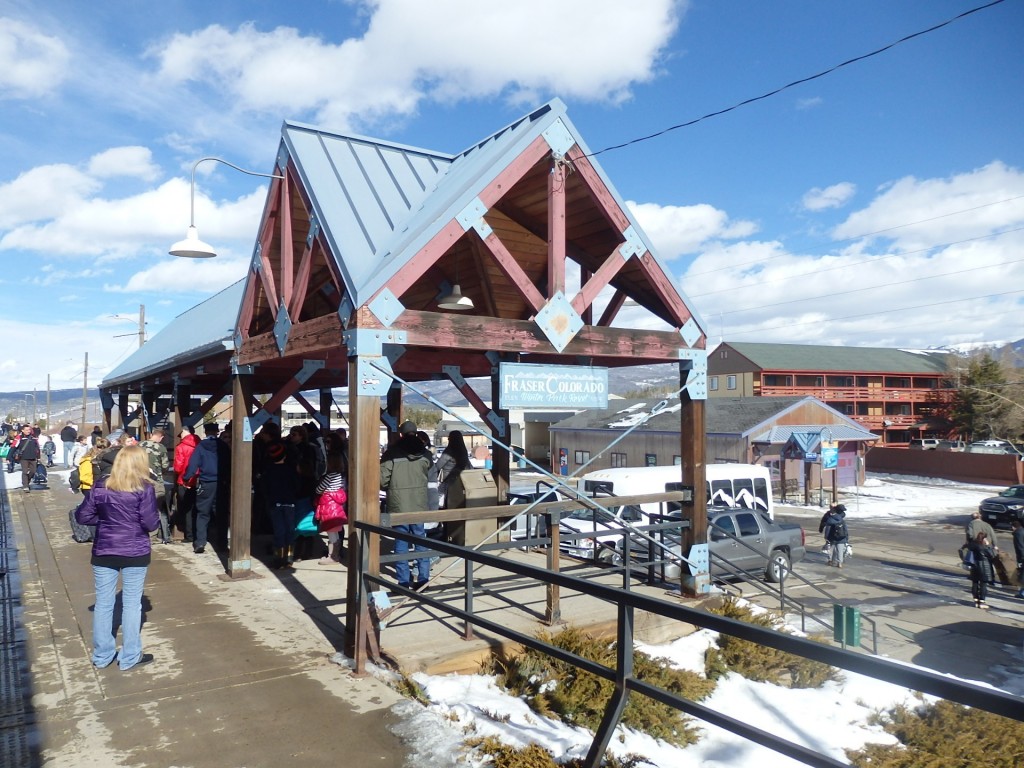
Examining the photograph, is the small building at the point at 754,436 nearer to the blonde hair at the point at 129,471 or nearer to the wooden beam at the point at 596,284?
the wooden beam at the point at 596,284

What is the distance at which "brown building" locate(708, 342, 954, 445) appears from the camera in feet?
172

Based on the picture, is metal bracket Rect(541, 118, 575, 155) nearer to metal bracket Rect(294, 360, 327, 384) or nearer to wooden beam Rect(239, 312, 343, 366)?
wooden beam Rect(239, 312, 343, 366)

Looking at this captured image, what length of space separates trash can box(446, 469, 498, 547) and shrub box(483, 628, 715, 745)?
3.59 m

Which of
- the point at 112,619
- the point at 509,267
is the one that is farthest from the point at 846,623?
the point at 112,619

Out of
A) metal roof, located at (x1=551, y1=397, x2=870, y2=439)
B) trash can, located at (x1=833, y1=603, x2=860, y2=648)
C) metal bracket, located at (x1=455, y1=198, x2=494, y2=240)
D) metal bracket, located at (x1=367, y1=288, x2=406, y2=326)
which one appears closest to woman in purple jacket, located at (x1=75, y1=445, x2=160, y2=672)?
metal bracket, located at (x1=367, y1=288, x2=406, y2=326)

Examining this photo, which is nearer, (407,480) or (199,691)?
(199,691)

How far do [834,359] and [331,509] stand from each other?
5406 centimetres

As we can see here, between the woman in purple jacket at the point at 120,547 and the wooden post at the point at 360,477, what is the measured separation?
1504mm

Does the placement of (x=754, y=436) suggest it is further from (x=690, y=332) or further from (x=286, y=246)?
(x=286, y=246)

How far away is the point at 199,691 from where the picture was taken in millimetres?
5133

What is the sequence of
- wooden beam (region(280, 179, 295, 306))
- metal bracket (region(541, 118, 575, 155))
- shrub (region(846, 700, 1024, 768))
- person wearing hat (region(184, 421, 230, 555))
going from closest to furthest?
shrub (region(846, 700, 1024, 768))
metal bracket (region(541, 118, 575, 155))
wooden beam (region(280, 179, 295, 306))
person wearing hat (region(184, 421, 230, 555))

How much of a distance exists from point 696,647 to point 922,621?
9077 mm

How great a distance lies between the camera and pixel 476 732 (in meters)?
4.44

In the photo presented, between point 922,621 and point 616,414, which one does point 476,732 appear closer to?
point 922,621
